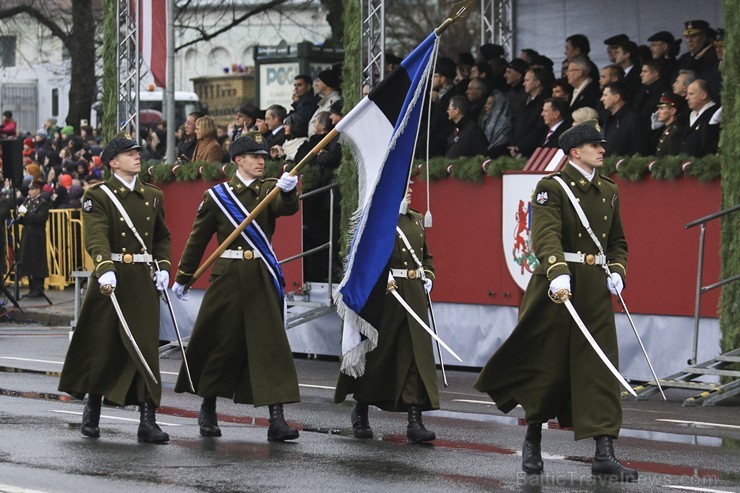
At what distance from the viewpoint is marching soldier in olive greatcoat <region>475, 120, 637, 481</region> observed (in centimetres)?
936

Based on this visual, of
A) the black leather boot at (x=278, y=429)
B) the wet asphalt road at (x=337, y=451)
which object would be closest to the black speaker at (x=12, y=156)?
the wet asphalt road at (x=337, y=451)

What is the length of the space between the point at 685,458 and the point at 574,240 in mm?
1763

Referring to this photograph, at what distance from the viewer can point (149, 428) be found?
1065 centimetres

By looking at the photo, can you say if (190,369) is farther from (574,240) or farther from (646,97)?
(646,97)

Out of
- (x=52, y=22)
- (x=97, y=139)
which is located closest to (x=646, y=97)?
(x=97, y=139)

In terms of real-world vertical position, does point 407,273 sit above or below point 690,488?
above

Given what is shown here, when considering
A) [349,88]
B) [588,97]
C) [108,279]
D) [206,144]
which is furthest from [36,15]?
[108,279]

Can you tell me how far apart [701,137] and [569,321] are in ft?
17.2

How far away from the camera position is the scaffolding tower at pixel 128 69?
18703 mm

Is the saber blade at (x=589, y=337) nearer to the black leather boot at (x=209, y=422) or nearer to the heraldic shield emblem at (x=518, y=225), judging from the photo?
the black leather boot at (x=209, y=422)

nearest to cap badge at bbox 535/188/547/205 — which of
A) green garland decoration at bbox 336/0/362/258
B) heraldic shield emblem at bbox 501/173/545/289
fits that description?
heraldic shield emblem at bbox 501/173/545/289

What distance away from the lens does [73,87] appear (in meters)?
38.8

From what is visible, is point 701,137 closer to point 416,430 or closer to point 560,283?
point 416,430

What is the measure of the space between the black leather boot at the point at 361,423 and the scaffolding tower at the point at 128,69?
321 inches
